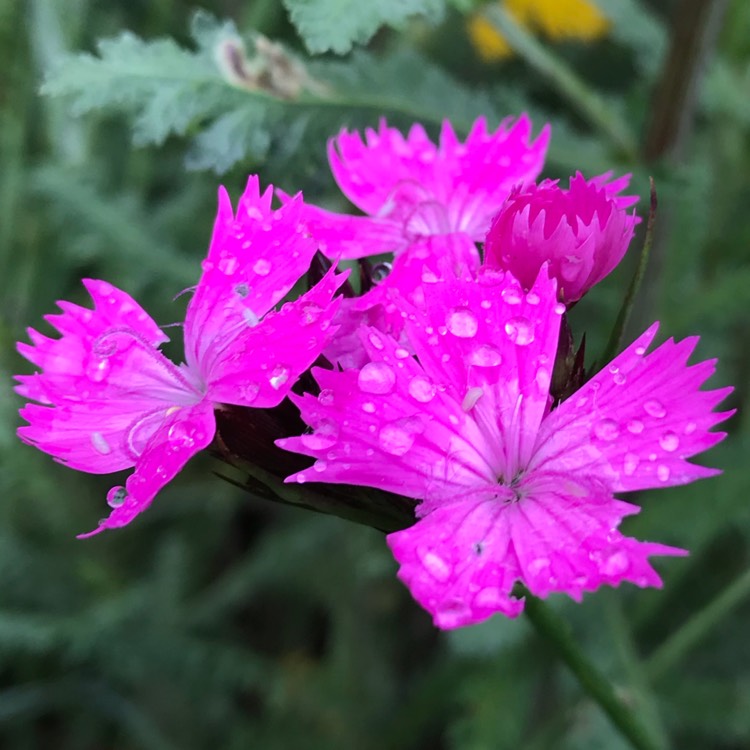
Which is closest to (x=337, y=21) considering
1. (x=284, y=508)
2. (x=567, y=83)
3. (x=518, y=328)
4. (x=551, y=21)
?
(x=518, y=328)

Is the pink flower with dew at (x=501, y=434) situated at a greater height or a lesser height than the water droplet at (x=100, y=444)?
greater

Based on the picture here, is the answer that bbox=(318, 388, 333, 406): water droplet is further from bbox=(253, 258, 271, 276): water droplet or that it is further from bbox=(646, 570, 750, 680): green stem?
bbox=(646, 570, 750, 680): green stem

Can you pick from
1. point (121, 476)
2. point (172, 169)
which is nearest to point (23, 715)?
point (121, 476)

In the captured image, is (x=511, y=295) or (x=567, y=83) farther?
(x=567, y=83)

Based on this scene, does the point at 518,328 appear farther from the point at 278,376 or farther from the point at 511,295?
the point at 278,376

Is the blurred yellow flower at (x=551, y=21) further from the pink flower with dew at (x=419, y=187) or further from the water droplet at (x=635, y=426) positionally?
the water droplet at (x=635, y=426)

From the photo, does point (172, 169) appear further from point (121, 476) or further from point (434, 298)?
point (434, 298)

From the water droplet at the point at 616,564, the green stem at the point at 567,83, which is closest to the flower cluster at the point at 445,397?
the water droplet at the point at 616,564
